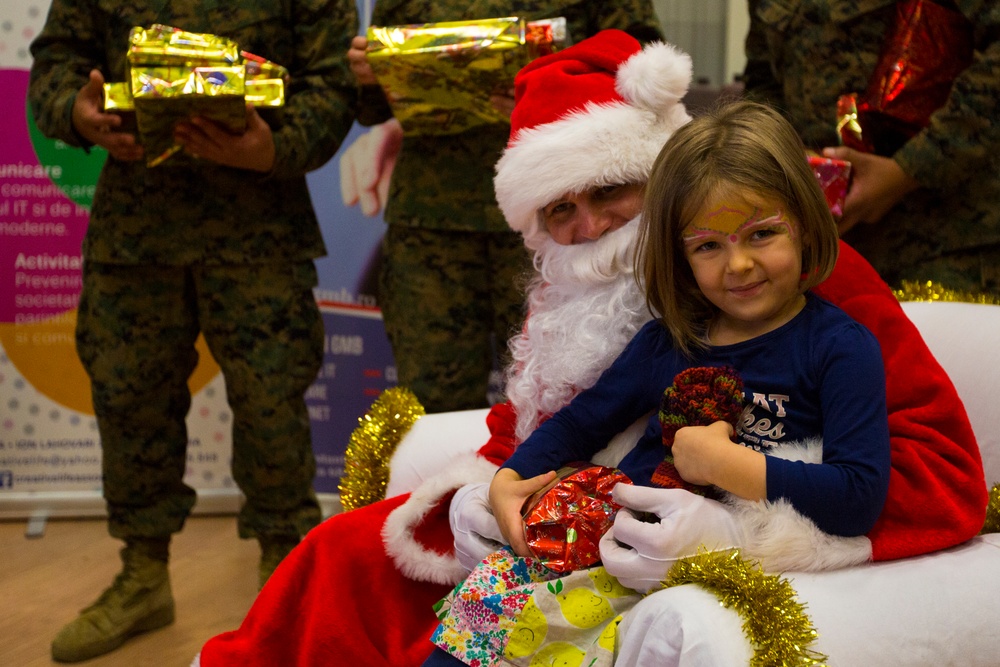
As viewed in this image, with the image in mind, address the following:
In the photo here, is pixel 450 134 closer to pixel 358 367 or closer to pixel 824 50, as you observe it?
pixel 824 50

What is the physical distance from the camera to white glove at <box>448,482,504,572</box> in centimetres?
125

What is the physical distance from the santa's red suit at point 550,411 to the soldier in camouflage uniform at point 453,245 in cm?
50

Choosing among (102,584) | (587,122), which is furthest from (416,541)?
(102,584)

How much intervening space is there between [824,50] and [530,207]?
0.77 metres

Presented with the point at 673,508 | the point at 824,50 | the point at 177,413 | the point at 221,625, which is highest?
the point at 824,50

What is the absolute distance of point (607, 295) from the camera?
143 cm

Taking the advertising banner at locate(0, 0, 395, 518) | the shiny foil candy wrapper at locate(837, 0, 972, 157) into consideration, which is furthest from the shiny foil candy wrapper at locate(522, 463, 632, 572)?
the advertising banner at locate(0, 0, 395, 518)

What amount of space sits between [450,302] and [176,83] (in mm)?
703

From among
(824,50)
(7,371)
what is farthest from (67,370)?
(824,50)

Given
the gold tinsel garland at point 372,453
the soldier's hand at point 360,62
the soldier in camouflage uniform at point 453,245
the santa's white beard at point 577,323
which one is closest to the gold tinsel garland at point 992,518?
the santa's white beard at point 577,323

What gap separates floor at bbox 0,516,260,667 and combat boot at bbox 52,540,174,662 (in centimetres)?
3

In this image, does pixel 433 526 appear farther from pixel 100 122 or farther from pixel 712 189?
pixel 100 122

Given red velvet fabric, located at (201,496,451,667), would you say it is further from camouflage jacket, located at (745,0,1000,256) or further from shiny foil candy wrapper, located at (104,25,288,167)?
camouflage jacket, located at (745,0,1000,256)

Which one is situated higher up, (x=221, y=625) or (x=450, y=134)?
(x=450, y=134)
